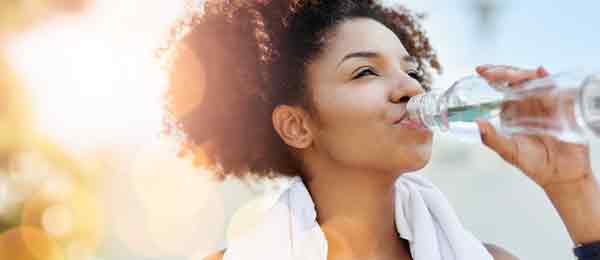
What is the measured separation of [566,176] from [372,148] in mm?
374

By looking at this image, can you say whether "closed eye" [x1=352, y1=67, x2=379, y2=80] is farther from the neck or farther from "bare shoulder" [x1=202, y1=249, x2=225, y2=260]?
"bare shoulder" [x1=202, y1=249, x2=225, y2=260]

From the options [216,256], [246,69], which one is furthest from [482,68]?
[216,256]

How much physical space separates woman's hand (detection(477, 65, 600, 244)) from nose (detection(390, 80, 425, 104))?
A: 218 mm

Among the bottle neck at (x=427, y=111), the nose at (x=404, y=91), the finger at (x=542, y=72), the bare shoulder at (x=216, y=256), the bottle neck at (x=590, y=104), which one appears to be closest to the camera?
the bottle neck at (x=590, y=104)

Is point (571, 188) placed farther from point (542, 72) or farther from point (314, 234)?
point (314, 234)

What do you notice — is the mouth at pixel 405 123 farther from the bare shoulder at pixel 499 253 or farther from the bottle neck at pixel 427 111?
the bare shoulder at pixel 499 253

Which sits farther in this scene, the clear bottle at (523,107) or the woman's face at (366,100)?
the woman's face at (366,100)

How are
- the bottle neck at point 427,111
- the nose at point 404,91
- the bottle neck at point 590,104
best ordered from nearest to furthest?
1. the bottle neck at point 590,104
2. the bottle neck at point 427,111
3. the nose at point 404,91

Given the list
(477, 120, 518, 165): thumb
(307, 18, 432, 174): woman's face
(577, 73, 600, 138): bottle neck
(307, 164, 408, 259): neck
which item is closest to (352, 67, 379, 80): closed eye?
(307, 18, 432, 174): woman's face

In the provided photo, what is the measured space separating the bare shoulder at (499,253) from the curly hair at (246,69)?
0.49 meters

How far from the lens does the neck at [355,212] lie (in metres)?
1.41

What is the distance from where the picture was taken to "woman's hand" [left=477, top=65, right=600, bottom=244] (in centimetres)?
113

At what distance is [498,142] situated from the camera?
105cm

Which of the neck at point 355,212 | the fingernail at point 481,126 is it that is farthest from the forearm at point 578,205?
the neck at point 355,212
